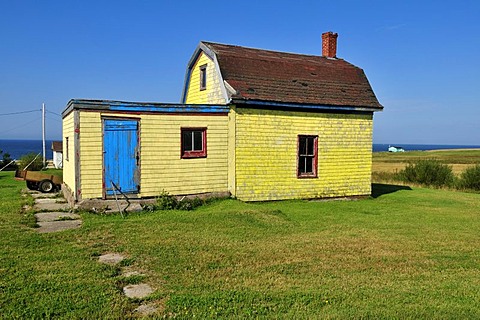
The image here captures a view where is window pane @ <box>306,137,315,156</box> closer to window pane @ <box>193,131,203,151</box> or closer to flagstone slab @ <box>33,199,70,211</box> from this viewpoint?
window pane @ <box>193,131,203,151</box>

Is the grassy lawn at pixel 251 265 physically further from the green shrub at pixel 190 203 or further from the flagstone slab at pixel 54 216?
the green shrub at pixel 190 203

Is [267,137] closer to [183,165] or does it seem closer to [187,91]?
[183,165]

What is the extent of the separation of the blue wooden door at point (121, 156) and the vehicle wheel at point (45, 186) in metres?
5.86

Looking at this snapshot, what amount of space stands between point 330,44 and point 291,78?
16.1ft

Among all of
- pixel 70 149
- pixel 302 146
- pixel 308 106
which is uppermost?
pixel 308 106

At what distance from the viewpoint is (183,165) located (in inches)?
568

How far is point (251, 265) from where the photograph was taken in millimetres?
7902

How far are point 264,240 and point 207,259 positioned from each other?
2148 millimetres

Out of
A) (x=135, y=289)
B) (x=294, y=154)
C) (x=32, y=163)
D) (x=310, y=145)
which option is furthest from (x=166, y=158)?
(x=32, y=163)

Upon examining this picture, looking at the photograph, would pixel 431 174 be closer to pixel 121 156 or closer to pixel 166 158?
pixel 166 158

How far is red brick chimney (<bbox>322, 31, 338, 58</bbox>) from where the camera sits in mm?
20766

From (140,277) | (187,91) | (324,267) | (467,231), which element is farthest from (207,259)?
(187,91)

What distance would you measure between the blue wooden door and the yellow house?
3cm

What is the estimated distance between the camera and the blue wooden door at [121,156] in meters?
13.2
